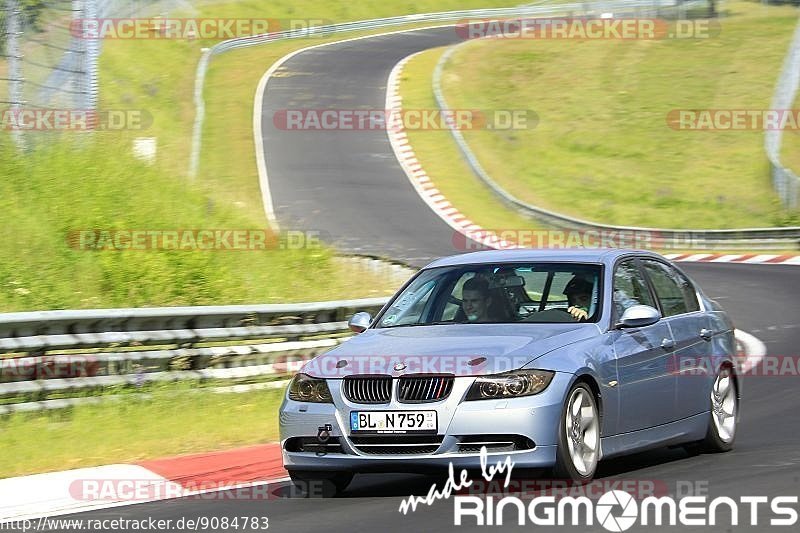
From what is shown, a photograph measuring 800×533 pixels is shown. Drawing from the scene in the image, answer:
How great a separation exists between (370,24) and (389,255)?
4043cm

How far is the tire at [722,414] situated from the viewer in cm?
1006

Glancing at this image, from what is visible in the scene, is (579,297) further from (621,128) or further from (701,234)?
(621,128)

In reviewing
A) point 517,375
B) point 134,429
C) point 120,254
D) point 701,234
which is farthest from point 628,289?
point 701,234

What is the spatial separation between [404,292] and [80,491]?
2566mm

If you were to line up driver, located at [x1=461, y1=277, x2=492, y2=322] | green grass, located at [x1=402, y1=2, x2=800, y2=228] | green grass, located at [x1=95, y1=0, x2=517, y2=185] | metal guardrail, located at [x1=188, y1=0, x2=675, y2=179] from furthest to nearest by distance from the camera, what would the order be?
metal guardrail, located at [x1=188, y1=0, x2=675, y2=179], green grass, located at [x1=95, y1=0, x2=517, y2=185], green grass, located at [x1=402, y1=2, x2=800, y2=228], driver, located at [x1=461, y1=277, x2=492, y2=322]

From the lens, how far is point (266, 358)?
1358 centimetres

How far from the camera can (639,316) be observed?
8.88 m

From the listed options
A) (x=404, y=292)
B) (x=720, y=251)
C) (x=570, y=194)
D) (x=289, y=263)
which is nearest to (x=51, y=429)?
(x=404, y=292)

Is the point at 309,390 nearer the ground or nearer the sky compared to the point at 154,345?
nearer the sky

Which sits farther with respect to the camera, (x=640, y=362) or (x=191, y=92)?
(x=191, y=92)

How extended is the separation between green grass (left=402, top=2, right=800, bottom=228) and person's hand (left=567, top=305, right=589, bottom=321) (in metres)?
23.4

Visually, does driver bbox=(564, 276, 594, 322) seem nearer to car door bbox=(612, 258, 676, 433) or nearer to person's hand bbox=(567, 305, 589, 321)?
person's hand bbox=(567, 305, 589, 321)

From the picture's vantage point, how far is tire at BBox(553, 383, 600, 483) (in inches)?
319

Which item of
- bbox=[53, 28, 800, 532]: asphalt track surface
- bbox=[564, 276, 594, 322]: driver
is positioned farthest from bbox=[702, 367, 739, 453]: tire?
bbox=[564, 276, 594, 322]: driver
